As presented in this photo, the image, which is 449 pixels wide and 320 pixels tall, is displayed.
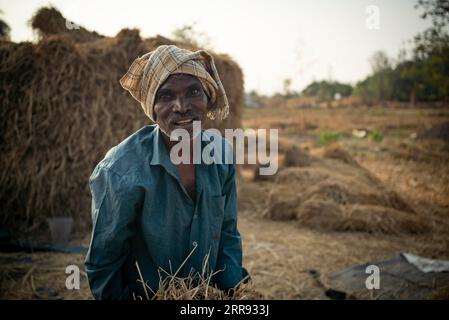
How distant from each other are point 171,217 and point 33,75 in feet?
13.2

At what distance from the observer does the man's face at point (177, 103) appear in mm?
1619

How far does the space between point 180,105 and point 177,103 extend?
20 mm

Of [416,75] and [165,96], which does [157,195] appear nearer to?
[165,96]

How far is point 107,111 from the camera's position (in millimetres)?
4812

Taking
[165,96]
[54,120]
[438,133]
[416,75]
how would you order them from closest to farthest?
[165,96] → [54,120] → [438,133] → [416,75]

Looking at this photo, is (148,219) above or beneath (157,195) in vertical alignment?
beneath

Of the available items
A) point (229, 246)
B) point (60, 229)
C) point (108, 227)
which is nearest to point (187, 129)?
point (108, 227)

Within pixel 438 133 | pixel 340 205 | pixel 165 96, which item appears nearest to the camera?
pixel 165 96

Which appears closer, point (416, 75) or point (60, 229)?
point (60, 229)

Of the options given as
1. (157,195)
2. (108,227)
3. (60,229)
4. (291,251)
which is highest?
(157,195)

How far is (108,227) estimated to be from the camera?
1.54 m

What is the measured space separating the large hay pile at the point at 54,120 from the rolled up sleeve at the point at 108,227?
3.38 m
